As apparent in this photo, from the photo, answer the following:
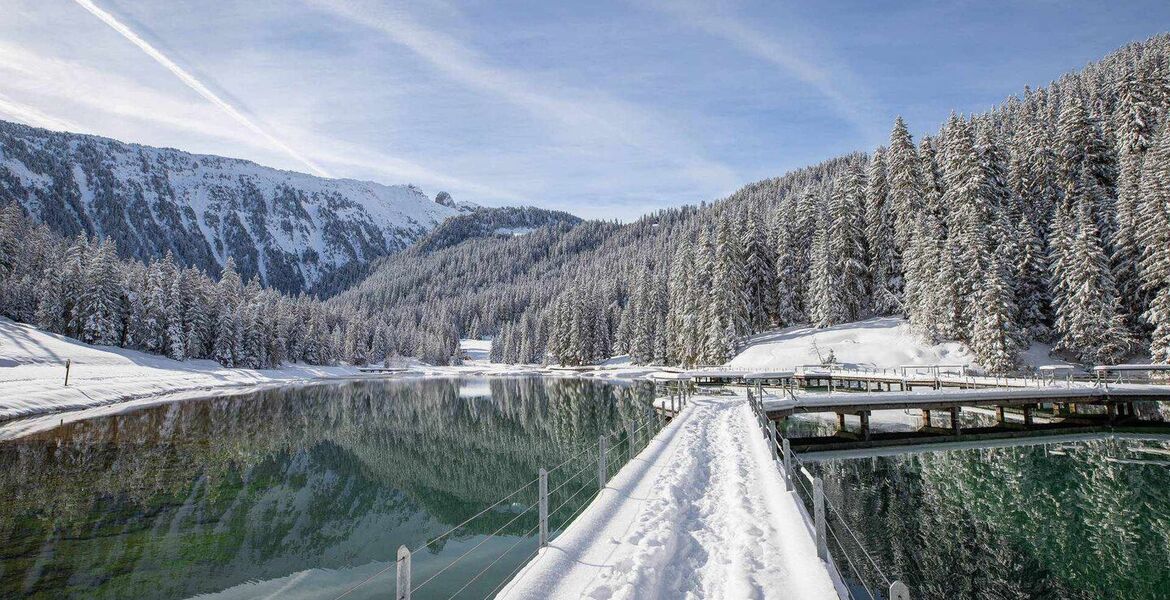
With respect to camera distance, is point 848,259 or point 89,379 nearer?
point 89,379

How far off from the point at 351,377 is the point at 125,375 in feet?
151

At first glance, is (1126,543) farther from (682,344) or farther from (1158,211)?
(682,344)

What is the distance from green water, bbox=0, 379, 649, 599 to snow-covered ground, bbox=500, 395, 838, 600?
12.4ft

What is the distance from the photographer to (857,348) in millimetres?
54344

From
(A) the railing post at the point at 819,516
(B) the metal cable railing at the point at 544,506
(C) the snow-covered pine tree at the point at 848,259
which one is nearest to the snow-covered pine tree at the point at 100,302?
(B) the metal cable railing at the point at 544,506

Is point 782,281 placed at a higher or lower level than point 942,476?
higher

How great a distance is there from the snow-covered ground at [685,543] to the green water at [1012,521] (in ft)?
11.8

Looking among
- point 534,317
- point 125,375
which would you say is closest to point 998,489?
point 125,375

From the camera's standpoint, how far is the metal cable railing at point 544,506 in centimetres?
897

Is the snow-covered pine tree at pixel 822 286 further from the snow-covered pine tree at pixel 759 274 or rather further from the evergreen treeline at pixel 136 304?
the evergreen treeline at pixel 136 304

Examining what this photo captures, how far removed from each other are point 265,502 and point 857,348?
164 feet

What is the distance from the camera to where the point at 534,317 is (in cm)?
13962

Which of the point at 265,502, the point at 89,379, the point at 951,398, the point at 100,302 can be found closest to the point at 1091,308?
the point at 951,398

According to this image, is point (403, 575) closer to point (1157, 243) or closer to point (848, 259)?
point (1157, 243)
